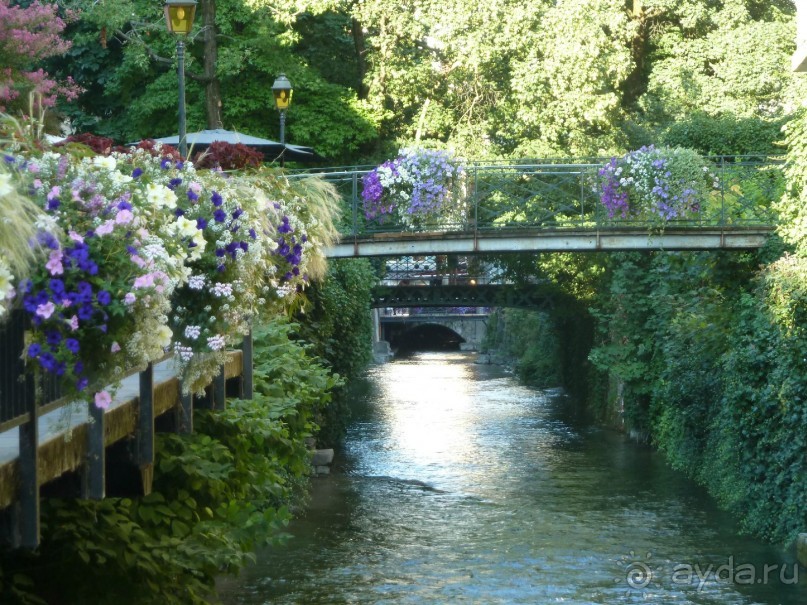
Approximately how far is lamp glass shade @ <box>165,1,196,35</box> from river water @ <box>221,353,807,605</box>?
247 inches

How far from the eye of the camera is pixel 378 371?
177 ft

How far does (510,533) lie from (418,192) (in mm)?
5172

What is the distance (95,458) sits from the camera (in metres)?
5.78

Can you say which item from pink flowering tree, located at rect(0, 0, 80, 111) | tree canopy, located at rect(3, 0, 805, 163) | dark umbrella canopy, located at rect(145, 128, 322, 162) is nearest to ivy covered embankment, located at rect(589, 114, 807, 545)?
tree canopy, located at rect(3, 0, 805, 163)

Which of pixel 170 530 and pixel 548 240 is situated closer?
pixel 170 530

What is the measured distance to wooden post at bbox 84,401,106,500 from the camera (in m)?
5.73

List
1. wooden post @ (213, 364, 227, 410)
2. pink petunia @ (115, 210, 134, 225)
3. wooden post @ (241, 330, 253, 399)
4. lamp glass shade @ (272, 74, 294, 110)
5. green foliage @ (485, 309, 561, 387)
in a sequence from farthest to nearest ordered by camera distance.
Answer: green foliage @ (485, 309, 561, 387) < lamp glass shade @ (272, 74, 294, 110) < wooden post @ (241, 330, 253, 399) < wooden post @ (213, 364, 227, 410) < pink petunia @ (115, 210, 134, 225)

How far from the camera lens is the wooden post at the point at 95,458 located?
5.73 metres

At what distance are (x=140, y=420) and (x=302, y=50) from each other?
22.3 m

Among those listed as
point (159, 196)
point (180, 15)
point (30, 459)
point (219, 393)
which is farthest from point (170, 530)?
point (180, 15)

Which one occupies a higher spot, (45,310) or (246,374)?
(45,310)

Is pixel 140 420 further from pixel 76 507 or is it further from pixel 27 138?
pixel 27 138

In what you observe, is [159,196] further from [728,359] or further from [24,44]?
[728,359]

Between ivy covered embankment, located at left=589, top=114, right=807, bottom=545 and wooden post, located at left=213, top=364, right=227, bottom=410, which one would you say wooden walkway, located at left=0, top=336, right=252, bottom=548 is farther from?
ivy covered embankment, located at left=589, top=114, right=807, bottom=545
